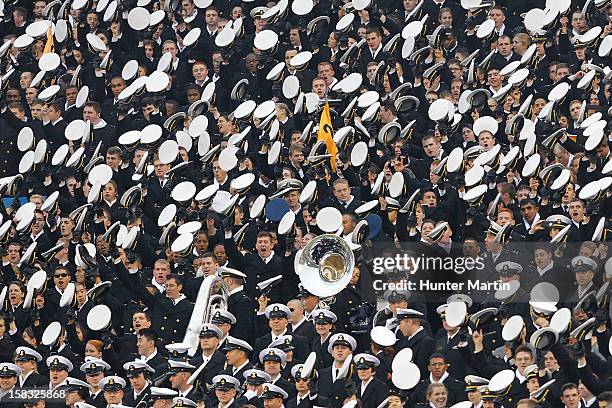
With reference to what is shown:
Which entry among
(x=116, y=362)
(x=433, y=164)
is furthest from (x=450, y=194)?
(x=116, y=362)

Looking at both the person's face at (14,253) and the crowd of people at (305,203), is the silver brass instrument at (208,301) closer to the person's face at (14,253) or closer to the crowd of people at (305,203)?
the crowd of people at (305,203)

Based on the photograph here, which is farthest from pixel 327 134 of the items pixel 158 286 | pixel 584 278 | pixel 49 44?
pixel 49 44

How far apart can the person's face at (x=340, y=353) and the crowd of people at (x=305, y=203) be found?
1 centimetres

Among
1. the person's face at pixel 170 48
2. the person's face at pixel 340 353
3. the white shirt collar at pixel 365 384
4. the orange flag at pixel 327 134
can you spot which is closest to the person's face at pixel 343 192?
the orange flag at pixel 327 134

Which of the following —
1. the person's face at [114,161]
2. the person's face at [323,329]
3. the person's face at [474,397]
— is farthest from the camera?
the person's face at [114,161]

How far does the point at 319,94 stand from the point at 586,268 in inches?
134

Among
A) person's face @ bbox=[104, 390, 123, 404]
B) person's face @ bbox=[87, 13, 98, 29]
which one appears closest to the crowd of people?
person's face @ bbox=[104, 390, 123, 404]

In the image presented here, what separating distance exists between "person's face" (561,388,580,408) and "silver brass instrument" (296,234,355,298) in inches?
79.3

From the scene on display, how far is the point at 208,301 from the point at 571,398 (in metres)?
2.89

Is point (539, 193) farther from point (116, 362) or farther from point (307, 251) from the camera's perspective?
point (116, 362)

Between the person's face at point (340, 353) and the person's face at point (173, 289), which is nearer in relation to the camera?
the person's face at point (340, 353)

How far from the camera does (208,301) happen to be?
530 inches

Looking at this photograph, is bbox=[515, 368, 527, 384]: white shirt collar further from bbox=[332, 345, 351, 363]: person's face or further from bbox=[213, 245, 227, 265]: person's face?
bbox=[213, 245, 227, 265]: person's face

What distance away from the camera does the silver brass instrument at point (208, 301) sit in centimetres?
1338
